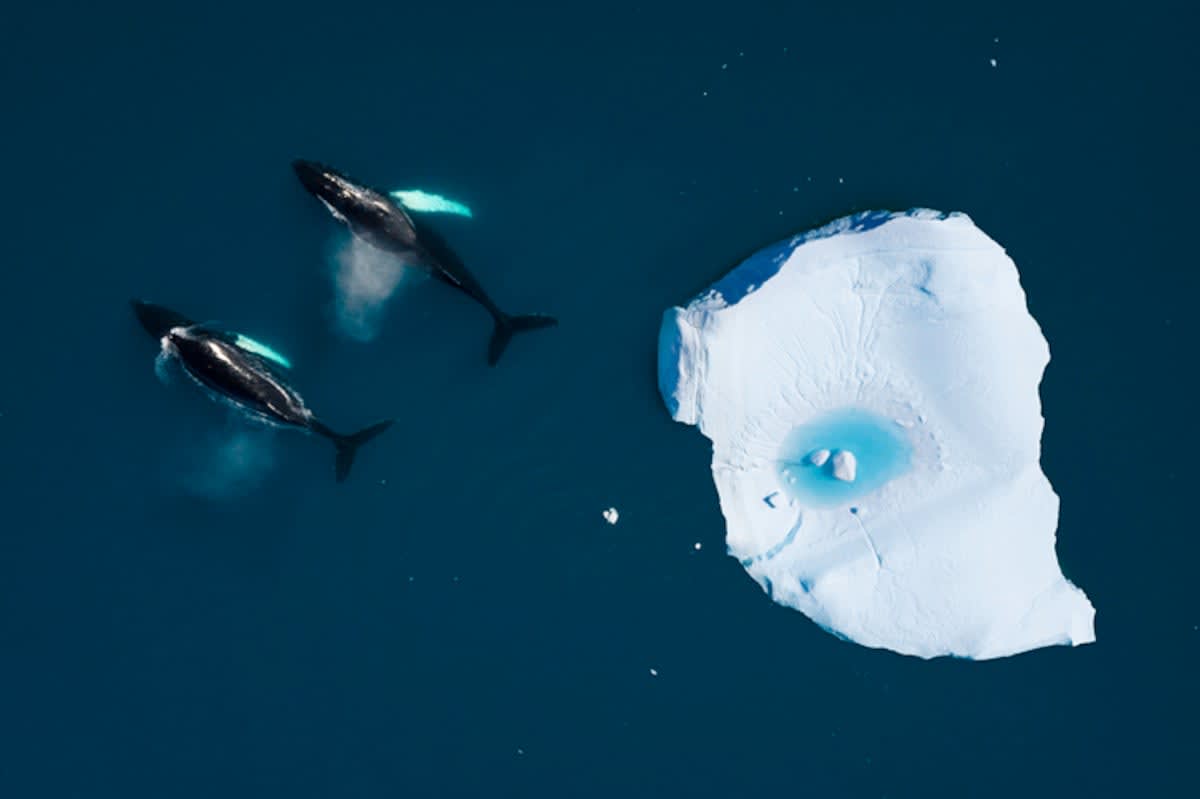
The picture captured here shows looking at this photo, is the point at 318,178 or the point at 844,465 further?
the point at 844,465

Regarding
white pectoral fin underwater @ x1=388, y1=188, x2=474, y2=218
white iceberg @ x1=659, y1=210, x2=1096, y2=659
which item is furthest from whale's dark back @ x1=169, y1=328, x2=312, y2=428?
white iceberg @ x1=659, y1=210, x2=1096, y2=659

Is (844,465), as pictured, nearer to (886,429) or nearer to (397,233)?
(886,429)

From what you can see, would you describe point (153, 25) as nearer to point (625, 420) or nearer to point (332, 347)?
point (332, 347)

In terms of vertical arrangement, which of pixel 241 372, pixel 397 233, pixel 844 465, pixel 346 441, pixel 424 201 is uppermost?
pixel 424 201

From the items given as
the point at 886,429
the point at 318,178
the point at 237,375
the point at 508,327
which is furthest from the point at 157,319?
the point at 886,429

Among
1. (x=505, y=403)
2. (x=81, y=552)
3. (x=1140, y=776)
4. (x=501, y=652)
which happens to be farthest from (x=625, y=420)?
(x=1140, y=776)

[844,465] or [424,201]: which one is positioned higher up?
[424,201]

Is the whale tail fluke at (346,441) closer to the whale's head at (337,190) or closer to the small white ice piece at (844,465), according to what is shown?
the whale's head at (337,190)
